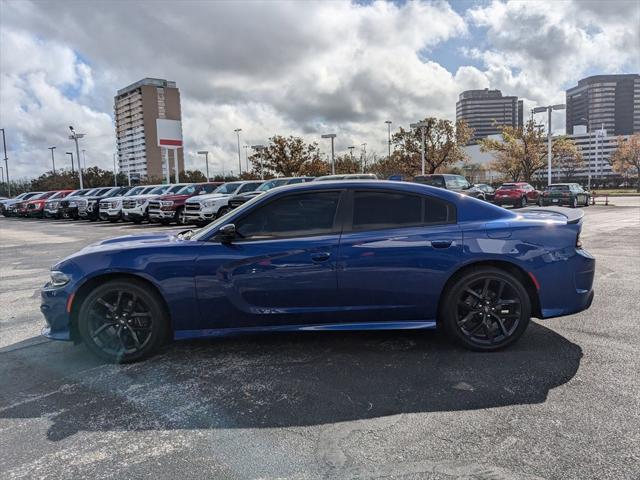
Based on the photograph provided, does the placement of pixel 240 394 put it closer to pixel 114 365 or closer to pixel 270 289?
pixel 270 289

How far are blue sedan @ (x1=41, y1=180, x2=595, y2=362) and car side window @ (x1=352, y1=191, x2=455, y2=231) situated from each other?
0.03 feet

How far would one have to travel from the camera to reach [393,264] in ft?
13.7

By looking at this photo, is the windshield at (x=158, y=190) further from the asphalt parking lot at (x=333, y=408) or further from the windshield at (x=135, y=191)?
the asphalt parking lot at (x=333, y=408)

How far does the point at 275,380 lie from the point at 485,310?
197 centimetres

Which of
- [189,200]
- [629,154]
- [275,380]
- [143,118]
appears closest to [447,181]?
[189,200]

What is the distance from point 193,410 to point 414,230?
232cm

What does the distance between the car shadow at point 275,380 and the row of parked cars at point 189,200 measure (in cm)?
842

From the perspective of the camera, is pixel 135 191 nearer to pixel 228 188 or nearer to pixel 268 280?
pixel 228 188

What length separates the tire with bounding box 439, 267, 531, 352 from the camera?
429 cm

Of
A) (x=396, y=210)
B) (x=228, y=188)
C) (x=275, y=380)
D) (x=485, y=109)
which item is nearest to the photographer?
(x=275, y=380)

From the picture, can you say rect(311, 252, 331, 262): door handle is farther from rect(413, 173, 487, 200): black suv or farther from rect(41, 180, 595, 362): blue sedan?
rect(413, 173, 487, 200): black suv

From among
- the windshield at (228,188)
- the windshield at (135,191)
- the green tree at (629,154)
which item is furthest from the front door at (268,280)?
the green tree at (629,154)

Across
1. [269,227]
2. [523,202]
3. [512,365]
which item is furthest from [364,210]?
[523,202]

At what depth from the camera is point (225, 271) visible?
4141 millimetres
